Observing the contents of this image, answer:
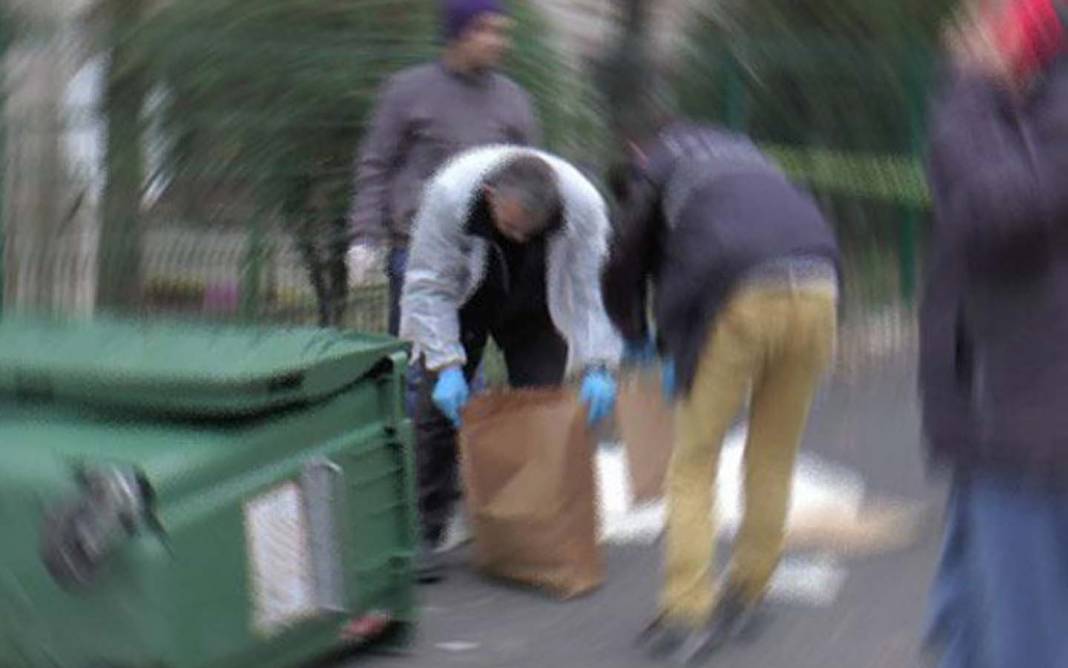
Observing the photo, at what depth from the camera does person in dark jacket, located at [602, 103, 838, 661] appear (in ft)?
15.7

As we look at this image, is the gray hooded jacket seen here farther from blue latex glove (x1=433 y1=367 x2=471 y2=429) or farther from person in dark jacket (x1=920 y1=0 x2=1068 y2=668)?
person in dark jacket (x1=920 y1=0 x2=1068 y2=668)

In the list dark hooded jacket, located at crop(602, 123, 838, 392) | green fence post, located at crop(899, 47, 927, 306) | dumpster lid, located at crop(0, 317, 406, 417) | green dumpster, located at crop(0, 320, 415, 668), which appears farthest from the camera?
green fence post, located at crop(899, 47, 927, 306)

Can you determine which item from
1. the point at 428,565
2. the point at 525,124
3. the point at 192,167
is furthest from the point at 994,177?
the point at 192,167

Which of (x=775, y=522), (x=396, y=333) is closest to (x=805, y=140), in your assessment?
(x=396, y=333)

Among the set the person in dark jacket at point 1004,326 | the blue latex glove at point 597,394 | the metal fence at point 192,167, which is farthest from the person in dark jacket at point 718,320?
the metal fence at point 192,167

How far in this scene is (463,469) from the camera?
222 inches

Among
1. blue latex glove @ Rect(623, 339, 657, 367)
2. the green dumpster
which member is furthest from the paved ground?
blue latex glove @ Rect(623, 339, 657, 367)

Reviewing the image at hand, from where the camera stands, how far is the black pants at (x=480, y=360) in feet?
18.8

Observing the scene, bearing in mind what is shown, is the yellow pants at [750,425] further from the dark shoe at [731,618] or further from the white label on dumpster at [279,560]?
the white label on dumpster at [279,560]

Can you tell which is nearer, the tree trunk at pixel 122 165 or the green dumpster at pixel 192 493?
the green dumpster at pixel 192 493

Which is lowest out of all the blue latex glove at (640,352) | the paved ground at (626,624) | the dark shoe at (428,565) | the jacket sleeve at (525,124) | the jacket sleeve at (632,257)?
the paved ground at (626,624)

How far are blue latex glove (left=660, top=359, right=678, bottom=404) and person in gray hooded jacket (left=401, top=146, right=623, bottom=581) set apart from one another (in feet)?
0.51

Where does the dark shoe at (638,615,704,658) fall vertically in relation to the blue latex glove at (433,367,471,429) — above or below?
below

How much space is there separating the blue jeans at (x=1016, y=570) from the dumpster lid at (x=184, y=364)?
163cm
